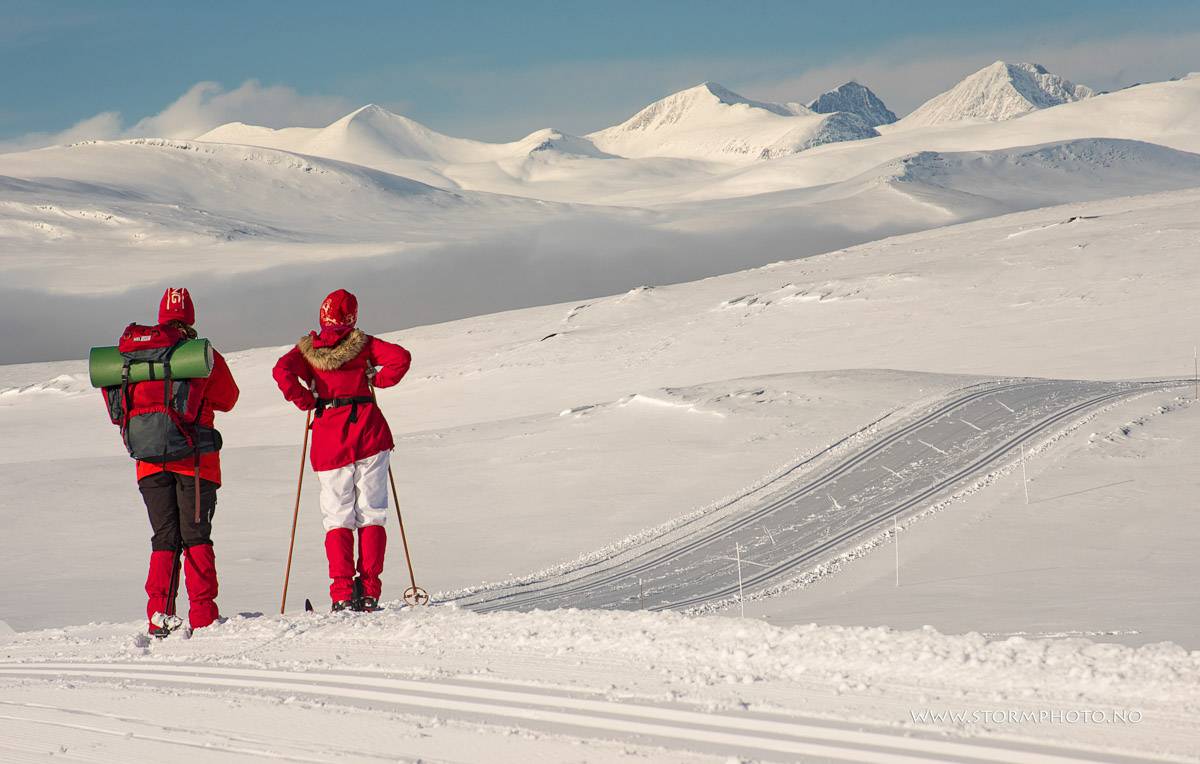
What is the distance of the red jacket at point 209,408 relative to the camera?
292 inches

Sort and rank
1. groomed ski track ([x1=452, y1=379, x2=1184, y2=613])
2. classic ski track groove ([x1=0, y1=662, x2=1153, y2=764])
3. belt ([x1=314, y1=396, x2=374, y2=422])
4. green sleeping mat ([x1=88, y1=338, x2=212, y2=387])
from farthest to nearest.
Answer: groomed ski track ([x1=452, y1=379, x2=1184, y2=613]) < belt ([x1=314, y1=396, x2=374, y2=422]) < green sleeping mat ([x1=88, y1=338, x2=212, y2=387]) < classic ski track groove ([x1=0, y1=662, x2=1153, y2=764])

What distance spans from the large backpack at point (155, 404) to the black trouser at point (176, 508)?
0.16 meters

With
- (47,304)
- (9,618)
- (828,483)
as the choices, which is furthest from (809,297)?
(47,304)

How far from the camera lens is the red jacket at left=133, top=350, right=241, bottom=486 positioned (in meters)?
7.41

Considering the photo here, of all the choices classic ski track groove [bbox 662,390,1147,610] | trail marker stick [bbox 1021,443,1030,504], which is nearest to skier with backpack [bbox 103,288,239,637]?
classic ski track groove [bbox 662,390,1147,610]

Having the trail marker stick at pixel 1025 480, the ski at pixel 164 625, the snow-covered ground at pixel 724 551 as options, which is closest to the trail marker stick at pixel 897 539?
the snow-covered ground at pixel 724 551

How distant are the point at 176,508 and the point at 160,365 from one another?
0.93 metres

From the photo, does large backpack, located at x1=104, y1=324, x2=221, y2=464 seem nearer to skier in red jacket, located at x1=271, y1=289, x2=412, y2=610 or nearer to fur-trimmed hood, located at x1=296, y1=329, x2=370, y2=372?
skier in red jacket, located at x1=271, y1=289, x2=412, y2=610

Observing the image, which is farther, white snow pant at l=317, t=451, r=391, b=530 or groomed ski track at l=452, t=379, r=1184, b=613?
groomed ski track at l=452, t=379, r=1184, b=613

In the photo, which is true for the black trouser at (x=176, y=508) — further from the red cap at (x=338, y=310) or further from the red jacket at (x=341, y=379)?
the red cap at (x=338, y=310)

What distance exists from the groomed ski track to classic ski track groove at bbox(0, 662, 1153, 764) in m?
4.56

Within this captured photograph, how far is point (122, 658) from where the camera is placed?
22.0ft

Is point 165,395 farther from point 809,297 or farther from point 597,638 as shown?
point 809,297

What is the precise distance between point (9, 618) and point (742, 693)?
976 cm
